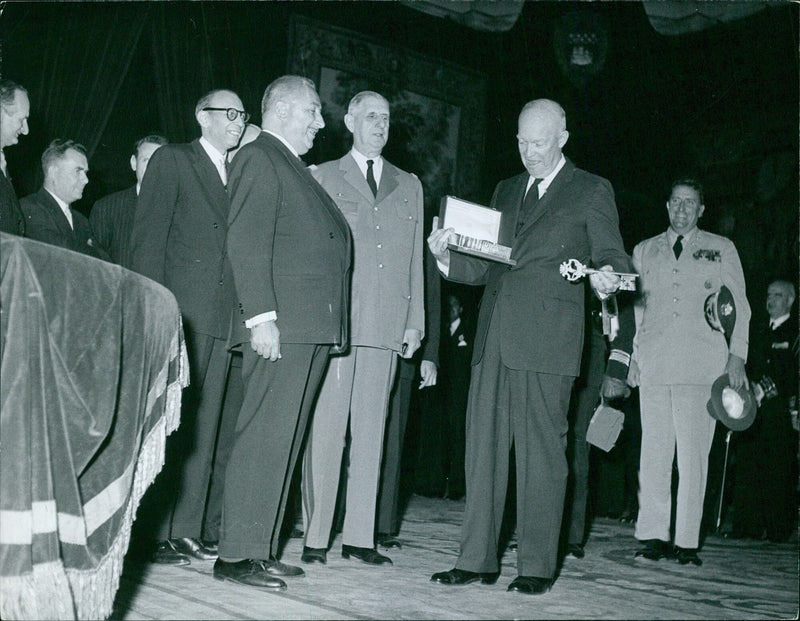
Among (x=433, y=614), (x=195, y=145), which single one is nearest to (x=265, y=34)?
(x=195, y=145)

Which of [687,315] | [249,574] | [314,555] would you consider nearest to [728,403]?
[687,315]

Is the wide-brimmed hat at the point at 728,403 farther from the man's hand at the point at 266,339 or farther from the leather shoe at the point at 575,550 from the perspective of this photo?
the man's hand at the point at 266,339

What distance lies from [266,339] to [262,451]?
34 centimetres

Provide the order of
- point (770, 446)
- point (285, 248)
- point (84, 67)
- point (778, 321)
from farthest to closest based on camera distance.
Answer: point (84, 67), point (778, 321), point (770, 446), point (285, 248)

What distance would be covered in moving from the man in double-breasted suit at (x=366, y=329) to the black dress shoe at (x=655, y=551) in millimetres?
1259

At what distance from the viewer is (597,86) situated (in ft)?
28.1

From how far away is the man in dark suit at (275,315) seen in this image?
2568 mm

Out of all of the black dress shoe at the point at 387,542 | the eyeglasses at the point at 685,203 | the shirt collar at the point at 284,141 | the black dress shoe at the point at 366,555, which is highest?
the eyeglasses at the point at 685,203

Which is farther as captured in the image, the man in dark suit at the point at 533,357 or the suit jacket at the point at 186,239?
the suit jacket at the point at 186,239

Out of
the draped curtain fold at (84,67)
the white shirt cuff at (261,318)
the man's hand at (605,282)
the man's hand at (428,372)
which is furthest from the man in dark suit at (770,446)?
the draped curtain fold at (84,67)

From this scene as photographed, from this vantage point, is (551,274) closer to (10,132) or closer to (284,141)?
(284,141)

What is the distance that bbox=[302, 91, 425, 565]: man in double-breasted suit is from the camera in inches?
125

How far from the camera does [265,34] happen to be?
6.39m

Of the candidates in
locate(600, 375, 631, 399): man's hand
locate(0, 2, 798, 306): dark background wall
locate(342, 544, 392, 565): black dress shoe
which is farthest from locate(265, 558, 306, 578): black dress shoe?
locate(0, 2, 798, 306): dark background wall
